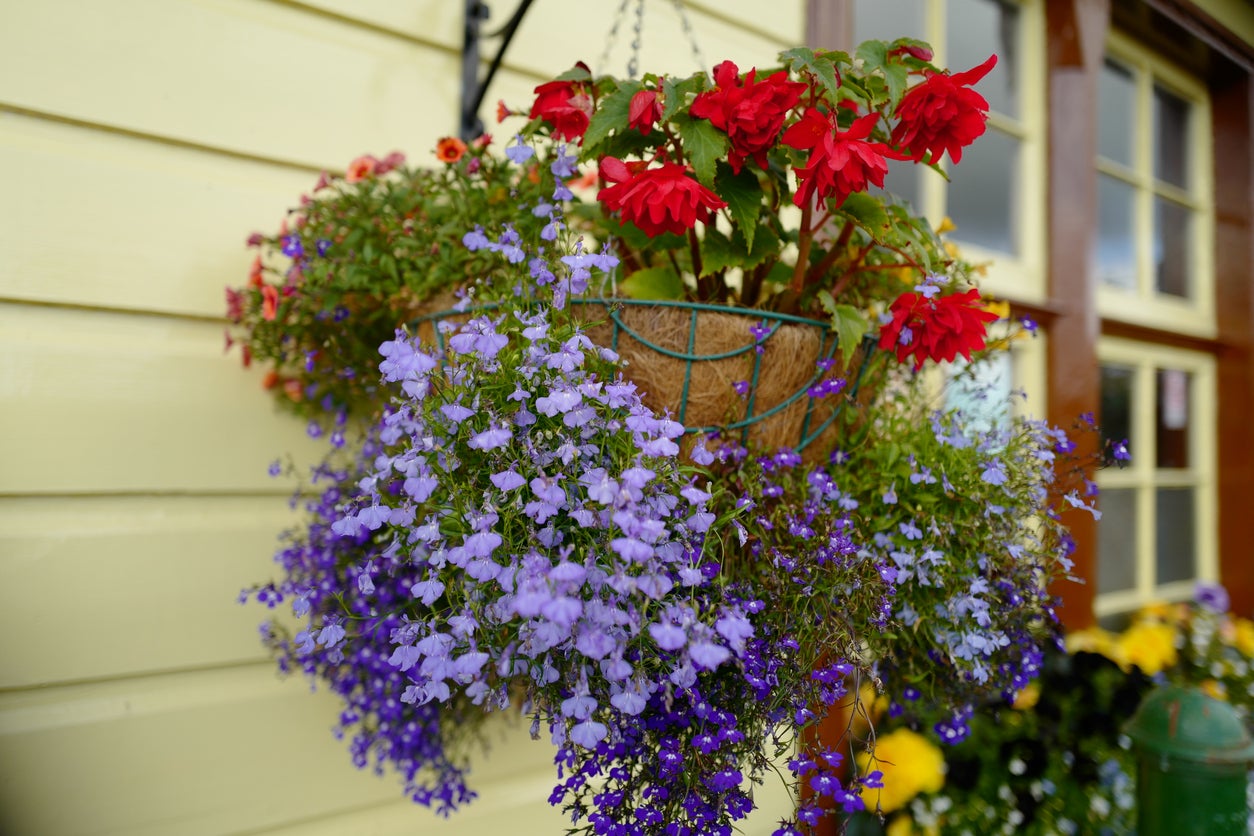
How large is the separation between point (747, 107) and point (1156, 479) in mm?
2926

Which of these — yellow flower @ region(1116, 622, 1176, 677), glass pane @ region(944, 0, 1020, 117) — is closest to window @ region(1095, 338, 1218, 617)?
yellow flower @ region(1116, 622, 1176, 677)

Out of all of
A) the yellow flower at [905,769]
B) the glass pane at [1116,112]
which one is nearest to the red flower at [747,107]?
the yellow flower at [905,769]

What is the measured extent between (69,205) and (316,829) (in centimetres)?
104

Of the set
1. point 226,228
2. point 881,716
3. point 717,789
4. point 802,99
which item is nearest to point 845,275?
point 802,99

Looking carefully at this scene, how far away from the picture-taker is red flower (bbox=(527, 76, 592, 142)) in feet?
3.00

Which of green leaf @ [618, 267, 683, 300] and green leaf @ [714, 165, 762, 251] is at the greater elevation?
green leaf @ [714, 165, 762, 251]

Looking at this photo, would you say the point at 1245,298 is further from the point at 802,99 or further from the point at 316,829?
→ the point at 316,829

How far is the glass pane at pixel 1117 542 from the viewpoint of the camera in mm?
2783

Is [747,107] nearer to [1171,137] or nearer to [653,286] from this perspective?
[653,286]

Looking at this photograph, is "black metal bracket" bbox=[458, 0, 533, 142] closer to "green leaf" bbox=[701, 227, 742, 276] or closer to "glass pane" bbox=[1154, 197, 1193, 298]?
"green leaf" bbox=[701, 227, 742, 276]

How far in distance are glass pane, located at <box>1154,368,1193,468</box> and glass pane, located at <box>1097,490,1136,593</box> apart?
0.31m

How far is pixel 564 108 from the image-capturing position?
2.99ft

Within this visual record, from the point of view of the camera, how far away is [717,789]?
74 cm

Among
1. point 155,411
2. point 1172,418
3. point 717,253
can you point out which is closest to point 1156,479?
point 1172,418
